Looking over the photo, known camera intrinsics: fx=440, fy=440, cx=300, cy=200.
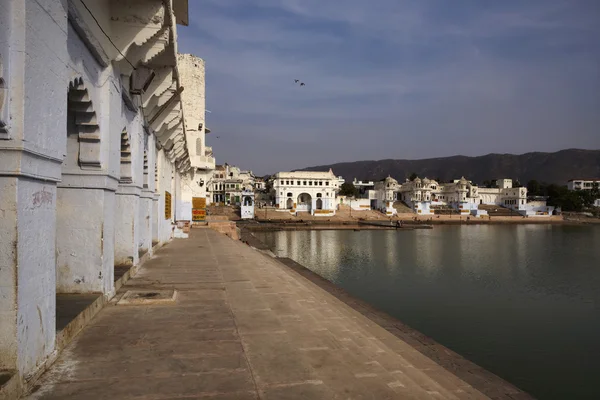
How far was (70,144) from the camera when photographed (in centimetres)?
555

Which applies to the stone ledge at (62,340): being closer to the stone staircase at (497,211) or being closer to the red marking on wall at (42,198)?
the red marking on wall at (42,198)

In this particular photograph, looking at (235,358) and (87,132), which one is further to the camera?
(87,132)

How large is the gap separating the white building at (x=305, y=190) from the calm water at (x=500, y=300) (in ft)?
120

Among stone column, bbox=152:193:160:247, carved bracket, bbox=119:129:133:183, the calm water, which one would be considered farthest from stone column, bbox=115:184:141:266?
the calm water

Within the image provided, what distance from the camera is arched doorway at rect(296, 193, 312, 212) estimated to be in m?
71.9

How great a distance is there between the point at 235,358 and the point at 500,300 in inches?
622

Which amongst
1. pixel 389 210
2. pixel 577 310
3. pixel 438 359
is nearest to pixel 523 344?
pixel 438 359

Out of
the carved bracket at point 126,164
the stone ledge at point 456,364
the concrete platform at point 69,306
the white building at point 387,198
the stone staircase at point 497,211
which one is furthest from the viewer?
the stone staircase at point 497,211

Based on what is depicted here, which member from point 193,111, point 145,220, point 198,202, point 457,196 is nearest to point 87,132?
point 145,220

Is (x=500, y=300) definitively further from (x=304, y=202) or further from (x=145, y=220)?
(x=304, y=202)

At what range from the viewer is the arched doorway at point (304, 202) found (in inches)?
2830

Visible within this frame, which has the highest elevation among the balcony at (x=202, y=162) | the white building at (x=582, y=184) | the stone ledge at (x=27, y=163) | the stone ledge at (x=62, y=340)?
the white building at (x=582, y=184)

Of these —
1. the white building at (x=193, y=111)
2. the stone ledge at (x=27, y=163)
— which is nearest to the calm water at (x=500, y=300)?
the white building at (x=193, y=111)

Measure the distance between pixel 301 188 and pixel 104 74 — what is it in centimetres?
6700
